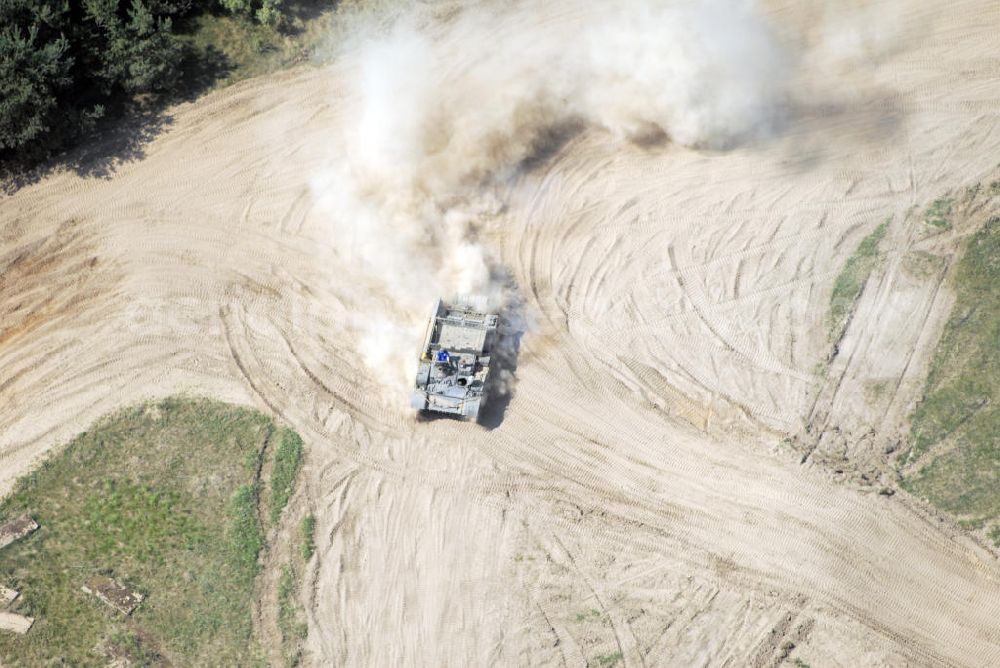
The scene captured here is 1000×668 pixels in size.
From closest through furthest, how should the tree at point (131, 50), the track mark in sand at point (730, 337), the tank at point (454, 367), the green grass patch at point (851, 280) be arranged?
the tank at point (454, 367), the track mark in sand at point (730, 337), the green grass patch at point (851, 280), the tree at point (131, 50)

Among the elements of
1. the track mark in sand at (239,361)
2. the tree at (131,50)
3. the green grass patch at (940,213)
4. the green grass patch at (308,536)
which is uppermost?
the tree at (131,50)

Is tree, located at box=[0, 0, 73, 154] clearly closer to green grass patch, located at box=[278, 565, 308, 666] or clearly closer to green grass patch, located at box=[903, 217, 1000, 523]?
green grass patch, located at box=[278, 565, 308, 666]

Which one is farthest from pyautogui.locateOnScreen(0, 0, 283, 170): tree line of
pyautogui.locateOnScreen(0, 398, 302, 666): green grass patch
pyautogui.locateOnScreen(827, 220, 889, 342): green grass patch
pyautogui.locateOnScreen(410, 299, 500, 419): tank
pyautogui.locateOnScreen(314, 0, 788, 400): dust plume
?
pyautogui.locateOnScreen(827, 220, 889, 342): green grass patch

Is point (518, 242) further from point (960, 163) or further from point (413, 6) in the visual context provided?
point (960, 163)

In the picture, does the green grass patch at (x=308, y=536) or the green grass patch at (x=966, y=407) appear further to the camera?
the green grass patch at (x=966, y=407)

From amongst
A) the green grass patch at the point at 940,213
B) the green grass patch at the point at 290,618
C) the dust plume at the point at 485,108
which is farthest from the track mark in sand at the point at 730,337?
the green grass patch at the point at 290,618

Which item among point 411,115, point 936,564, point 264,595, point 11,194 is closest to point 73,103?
point 11,194

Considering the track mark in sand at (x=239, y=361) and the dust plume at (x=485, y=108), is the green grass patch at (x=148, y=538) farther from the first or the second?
the dust plume at (x=485, y=108)
